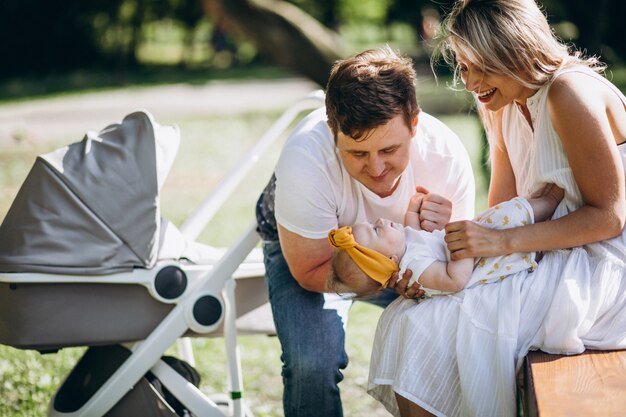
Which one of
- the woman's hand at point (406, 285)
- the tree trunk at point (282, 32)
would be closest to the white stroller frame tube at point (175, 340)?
the woman's hand at point (406, 285)

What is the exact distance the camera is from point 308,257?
2.90 m

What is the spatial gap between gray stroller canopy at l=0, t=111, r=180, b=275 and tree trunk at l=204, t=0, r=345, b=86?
22.0 feet

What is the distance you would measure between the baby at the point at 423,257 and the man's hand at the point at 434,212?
0.39 ft

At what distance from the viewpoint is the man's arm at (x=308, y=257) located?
288 cm

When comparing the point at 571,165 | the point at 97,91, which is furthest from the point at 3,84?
the point at 571,165

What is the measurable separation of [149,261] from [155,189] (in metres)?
0.26

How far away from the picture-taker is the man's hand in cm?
289

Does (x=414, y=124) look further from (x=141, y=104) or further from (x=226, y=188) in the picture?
(x=141, y=104)

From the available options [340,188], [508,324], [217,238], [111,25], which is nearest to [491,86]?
[340,188]

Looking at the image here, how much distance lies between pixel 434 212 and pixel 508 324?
0.54 metres

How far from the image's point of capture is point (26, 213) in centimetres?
299

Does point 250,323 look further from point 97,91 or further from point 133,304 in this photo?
point 97,91

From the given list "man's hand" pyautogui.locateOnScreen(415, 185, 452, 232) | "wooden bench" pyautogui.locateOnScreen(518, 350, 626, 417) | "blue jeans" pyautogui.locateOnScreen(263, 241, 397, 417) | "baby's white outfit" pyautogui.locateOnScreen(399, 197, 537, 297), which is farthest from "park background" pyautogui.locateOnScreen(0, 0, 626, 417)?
"wooden bench" pyautogui.locateOnScreen(518, 350, 626, 417)

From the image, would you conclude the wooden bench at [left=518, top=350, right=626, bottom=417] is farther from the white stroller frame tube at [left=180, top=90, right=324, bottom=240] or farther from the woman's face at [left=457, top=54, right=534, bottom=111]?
the white stroller frame tube at [left=180, top=90, right=324, bottom=240]
